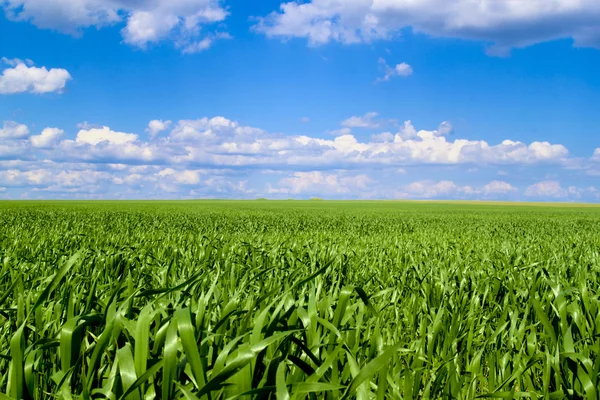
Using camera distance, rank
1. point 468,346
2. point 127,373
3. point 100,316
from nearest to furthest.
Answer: point 127,373
point 100,316
point 468,346

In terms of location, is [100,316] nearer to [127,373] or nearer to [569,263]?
[127,373]

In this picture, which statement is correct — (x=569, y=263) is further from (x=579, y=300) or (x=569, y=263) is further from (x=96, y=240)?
(x=96, y=240)

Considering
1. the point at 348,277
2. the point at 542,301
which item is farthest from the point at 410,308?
the point at 348,277

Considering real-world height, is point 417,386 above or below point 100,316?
below

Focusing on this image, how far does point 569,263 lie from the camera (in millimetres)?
7336

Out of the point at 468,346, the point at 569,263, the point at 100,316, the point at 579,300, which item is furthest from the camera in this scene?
the point at 569,263

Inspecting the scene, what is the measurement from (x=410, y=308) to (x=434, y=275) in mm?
1451

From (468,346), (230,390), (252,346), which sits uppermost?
(252,346)

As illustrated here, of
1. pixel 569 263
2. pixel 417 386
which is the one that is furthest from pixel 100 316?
pixel 569 263

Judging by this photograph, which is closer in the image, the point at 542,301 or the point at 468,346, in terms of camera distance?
the point at 468,346

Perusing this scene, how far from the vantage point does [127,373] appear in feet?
6.15

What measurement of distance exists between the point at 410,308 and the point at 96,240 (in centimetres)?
670

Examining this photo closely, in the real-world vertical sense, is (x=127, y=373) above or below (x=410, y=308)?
above

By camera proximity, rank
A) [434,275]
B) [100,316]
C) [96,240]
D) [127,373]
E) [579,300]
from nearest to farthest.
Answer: [127,373]
[100,316]
[579,300]
[434,275]
[96,240]
